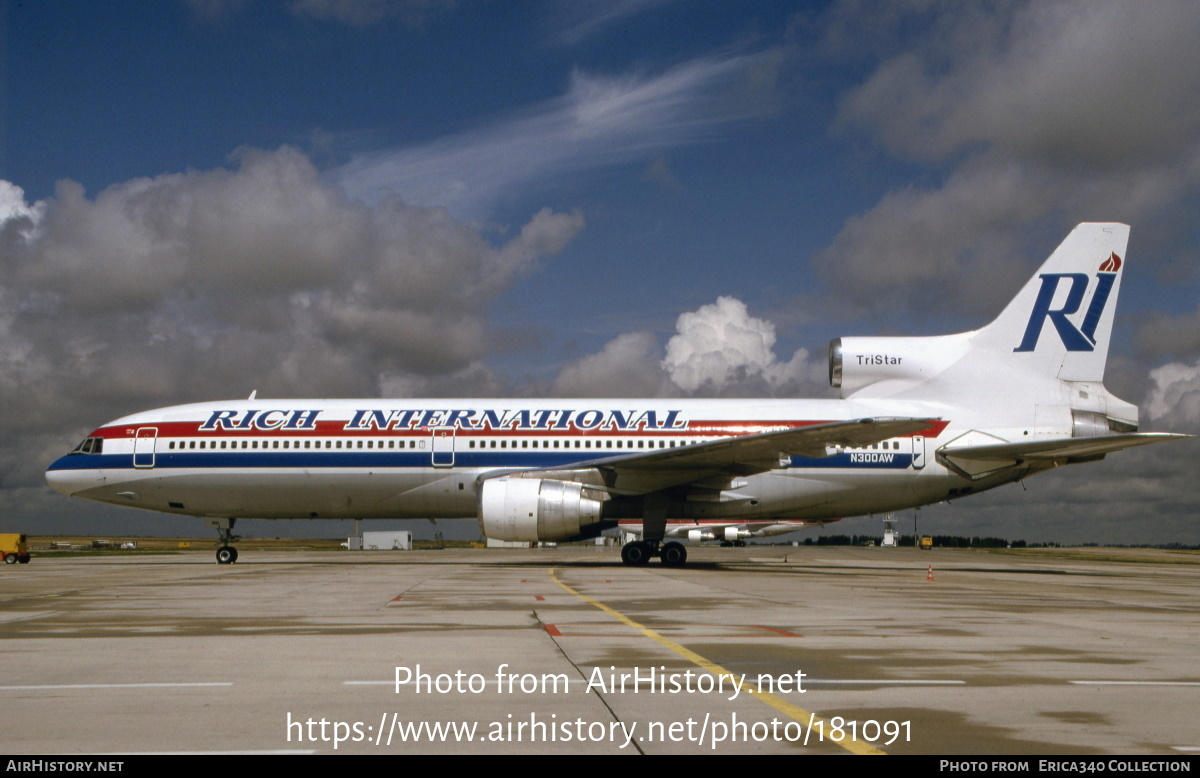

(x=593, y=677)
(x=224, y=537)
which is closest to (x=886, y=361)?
(x=224, y=537)

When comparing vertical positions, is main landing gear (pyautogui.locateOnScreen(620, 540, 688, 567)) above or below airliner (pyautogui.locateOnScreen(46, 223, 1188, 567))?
below

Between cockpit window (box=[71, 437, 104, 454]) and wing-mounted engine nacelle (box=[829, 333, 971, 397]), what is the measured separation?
69.6 feet

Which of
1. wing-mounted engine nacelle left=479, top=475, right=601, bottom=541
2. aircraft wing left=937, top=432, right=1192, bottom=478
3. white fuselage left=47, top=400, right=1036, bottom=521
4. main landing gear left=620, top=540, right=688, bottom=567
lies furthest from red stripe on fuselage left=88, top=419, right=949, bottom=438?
main landing gear left=620, top=540, right=688, bottom=567

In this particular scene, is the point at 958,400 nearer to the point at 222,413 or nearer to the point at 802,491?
the point at 802,491

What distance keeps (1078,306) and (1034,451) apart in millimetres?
4939

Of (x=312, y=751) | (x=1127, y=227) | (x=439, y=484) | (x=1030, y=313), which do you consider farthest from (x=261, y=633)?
(x=1127, y=227)

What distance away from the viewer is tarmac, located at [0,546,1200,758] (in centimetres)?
464

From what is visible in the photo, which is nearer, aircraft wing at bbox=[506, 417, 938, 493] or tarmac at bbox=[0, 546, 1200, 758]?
tarmac at bbox=[0, 546, 1200, 758]

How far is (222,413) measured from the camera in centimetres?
2666

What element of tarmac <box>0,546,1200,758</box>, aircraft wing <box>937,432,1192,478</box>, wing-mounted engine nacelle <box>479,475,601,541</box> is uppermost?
aircraft wing <box>937,432,1192,478</box>

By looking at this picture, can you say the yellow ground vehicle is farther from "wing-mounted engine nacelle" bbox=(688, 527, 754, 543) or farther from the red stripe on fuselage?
"wing-mounted engine nacelle" bbox=(688, 527, 754, 543)

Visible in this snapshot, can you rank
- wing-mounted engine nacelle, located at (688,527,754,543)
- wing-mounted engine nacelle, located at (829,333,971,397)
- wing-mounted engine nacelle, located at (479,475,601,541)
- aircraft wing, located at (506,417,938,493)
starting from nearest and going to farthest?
1. aircraft wing, located at (506,417,938,493)
2. wing-mounted engine nacelle, located at (479,475,601,541)
3. wing-mounted engine nacelle, located at (829,333,971,397)
4. wing-mounted engine nacelle, located at (688,527,754,543)

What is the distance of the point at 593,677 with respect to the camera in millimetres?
6348

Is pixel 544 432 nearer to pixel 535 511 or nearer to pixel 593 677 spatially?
pixel 535 511
